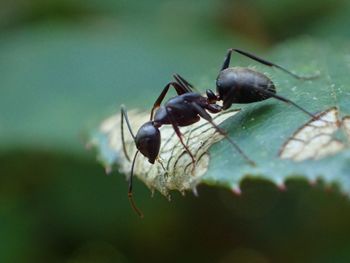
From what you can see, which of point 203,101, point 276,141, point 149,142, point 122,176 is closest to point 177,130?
point 149,142

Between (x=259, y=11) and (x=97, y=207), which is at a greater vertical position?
(x=259, y=11)

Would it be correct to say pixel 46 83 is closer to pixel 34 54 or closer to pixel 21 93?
pixel 21 93

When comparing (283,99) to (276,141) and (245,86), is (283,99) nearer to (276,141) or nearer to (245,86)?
(245,86)

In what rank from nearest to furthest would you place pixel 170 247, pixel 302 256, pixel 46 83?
pixel 302 256, pixel 170 247, pixel 46 83

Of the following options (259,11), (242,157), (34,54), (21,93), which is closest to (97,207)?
(21,93)

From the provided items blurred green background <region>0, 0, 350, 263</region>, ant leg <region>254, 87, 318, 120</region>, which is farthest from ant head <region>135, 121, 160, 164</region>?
blurred green background <region>0, 0, 350, 263</region>

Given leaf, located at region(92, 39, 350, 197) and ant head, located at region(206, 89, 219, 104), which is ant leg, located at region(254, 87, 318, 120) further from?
ant head, located at region(206, 89, 219, 104)
